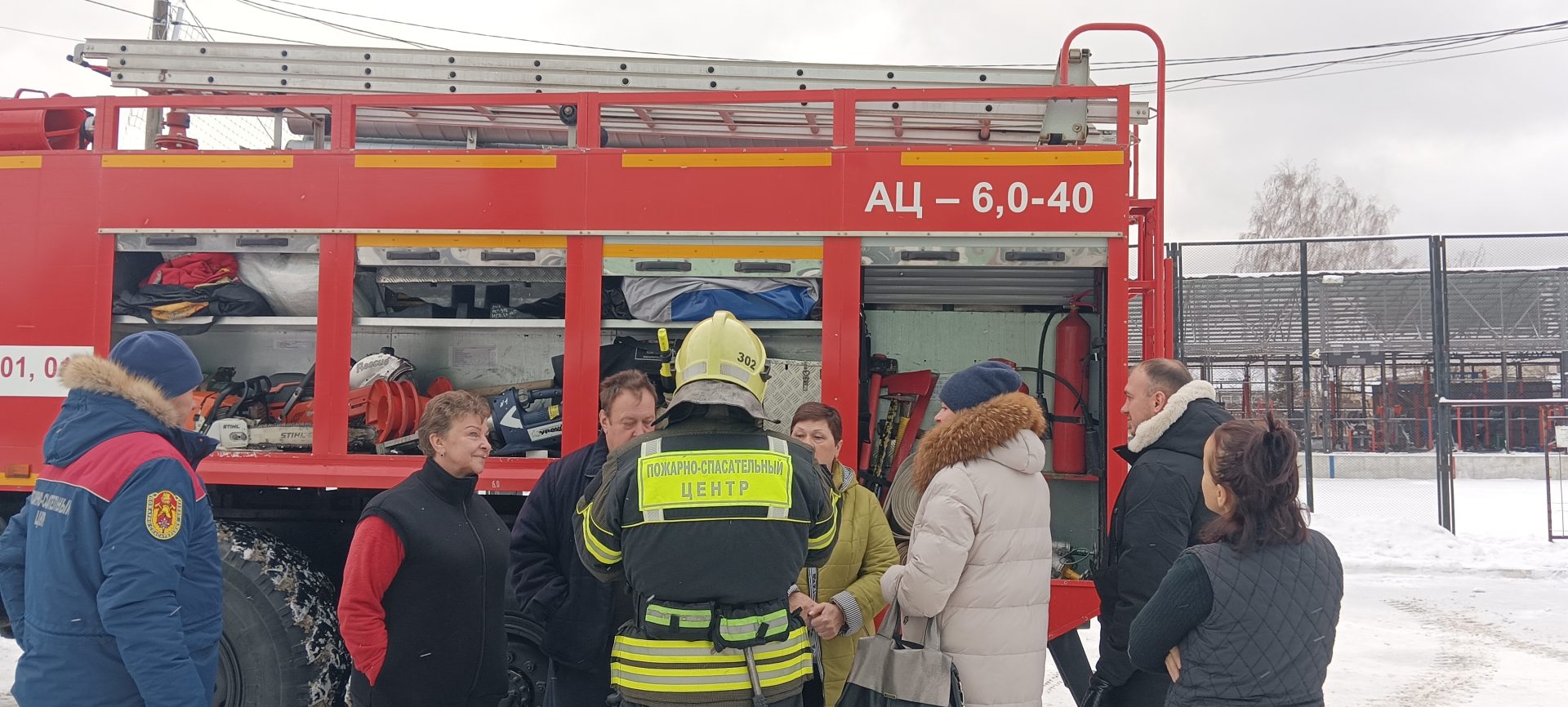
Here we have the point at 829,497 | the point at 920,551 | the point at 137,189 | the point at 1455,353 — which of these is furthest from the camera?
the point at 1455,353

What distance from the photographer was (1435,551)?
10547 mm

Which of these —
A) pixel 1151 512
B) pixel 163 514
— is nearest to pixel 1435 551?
pixel 1151 512

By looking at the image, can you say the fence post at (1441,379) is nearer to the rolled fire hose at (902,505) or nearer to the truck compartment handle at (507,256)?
the rolled fire hose at (902,505)

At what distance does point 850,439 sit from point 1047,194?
4.16ft

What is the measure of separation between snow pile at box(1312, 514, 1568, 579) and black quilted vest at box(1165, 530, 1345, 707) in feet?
26.0

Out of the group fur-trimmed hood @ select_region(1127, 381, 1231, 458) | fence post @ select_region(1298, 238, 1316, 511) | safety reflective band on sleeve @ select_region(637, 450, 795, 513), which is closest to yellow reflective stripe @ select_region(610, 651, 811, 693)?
safety reflective band on sleeve @ select_region(637, 450, 795, 513)

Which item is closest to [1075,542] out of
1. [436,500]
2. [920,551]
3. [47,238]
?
[920,551]

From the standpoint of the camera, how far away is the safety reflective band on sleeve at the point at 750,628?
2.39 metres

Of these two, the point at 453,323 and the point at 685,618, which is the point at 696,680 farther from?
the point at 453,323

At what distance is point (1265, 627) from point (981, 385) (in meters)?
1.11

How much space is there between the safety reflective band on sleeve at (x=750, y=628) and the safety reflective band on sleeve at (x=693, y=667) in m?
0.04

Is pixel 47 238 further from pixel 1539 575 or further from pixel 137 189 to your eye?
pixel 1539 575

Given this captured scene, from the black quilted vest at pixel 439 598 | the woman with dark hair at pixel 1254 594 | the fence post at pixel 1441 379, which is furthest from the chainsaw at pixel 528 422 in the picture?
the fence post at pixel 1441 379

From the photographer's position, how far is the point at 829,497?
2689 mm
